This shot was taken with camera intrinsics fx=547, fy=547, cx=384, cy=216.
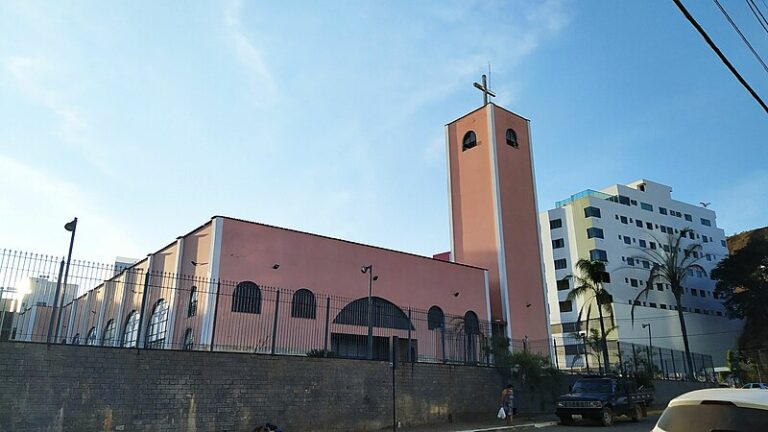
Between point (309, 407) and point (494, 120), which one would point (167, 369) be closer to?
point (309, 407)

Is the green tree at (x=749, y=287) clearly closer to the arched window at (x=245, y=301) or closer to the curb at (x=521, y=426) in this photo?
the curb at (x=521, y=426)

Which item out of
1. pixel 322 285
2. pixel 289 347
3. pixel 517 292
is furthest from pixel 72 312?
pixel 517 292

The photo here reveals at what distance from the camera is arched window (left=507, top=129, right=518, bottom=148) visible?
36969 millimetres

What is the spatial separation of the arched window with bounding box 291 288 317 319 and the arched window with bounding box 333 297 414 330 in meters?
1.31

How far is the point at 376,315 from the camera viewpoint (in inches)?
947

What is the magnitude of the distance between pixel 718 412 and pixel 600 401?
14.2m

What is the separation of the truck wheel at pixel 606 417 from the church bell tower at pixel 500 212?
1324cm

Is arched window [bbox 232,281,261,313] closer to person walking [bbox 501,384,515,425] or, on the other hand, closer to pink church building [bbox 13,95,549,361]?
pink church building [bbox 13,95,549,361]

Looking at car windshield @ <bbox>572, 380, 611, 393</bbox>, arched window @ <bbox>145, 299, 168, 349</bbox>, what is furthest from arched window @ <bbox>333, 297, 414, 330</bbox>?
car windshield @ <bbox>572, 380, 611, 393</bbox>

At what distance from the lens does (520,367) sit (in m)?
22.1

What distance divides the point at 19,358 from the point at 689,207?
79.4m

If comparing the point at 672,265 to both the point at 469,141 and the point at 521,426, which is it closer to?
the point at 469,141

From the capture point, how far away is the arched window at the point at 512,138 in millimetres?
36969

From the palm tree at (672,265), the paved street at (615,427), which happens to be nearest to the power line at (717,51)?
the paved street at (615,427)
